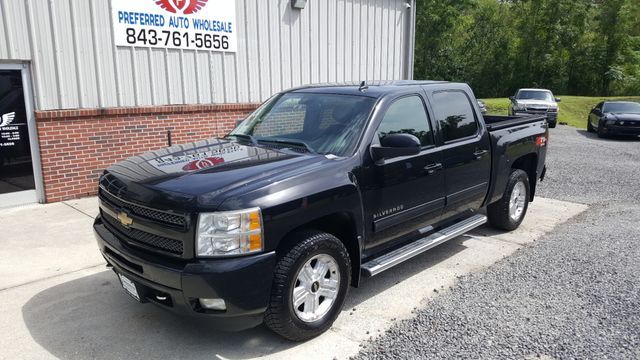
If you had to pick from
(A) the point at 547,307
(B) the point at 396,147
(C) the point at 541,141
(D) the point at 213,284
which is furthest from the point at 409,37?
(D) the point at 213,284

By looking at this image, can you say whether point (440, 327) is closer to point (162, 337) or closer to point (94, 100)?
point (162, 337)

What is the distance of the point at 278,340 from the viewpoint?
Answer: 3.61 m

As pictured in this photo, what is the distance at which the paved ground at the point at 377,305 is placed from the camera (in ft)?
11.6

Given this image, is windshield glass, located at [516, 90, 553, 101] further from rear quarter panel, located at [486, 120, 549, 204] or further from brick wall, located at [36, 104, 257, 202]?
brick wall, located at [36, 104, 257, 202]

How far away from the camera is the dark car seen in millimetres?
17406

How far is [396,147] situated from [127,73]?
572 cm

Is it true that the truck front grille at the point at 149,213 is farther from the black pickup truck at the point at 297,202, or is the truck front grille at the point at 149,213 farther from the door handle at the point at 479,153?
the door handle at the point at 479,153

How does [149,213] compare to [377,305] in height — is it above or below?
above

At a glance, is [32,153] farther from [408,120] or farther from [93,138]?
[408,120]

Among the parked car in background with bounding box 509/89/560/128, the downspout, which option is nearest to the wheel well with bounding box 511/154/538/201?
the downspout

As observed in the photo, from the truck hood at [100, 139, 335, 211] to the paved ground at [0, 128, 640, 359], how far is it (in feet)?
3.40

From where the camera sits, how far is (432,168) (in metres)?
4.53

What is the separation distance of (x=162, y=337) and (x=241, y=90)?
6723 millimetres

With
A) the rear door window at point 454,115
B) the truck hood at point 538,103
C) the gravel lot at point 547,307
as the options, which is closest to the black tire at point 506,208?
the gravel lot at point 547,307
